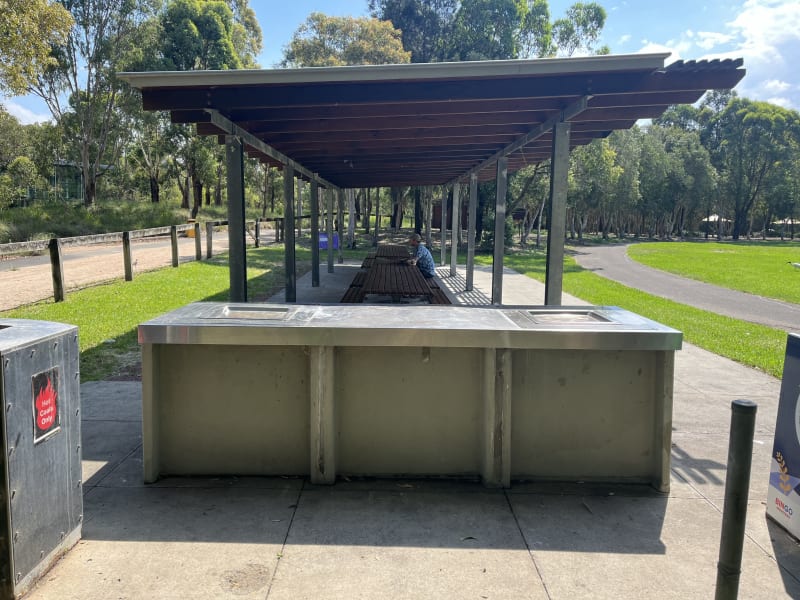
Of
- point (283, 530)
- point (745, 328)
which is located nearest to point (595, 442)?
point (283, 530)

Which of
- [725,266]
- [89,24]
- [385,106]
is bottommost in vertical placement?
[725,266]

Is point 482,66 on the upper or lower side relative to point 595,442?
upper

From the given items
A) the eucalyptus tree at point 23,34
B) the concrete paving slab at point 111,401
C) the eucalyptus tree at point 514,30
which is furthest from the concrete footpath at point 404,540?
the eucalyptus tree at point 514,30

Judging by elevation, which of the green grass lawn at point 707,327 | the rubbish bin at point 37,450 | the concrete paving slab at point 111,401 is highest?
the rubbish bin at point 37,450

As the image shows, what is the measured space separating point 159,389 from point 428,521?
6.26ft

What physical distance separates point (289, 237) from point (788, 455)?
28.5 feet

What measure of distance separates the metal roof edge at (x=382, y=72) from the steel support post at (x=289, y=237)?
5.23 metres

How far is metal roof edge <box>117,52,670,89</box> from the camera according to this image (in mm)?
4902

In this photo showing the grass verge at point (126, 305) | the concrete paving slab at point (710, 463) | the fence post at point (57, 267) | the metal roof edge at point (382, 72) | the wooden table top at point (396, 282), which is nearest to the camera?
the concrete paving slab at point (710, 463)

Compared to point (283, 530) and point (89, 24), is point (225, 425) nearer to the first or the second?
point (283, 530)

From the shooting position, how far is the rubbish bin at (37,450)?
94.2 inches

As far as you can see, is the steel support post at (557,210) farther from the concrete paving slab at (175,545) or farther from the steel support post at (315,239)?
the steel support post at (315,239)

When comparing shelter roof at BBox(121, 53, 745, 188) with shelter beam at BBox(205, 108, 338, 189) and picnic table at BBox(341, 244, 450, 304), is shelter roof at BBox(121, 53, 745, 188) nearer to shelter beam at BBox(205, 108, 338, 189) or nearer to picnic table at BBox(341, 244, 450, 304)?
shelter beam at BBox(205, 108, 338, 189)

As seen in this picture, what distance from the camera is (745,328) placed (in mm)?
10562
